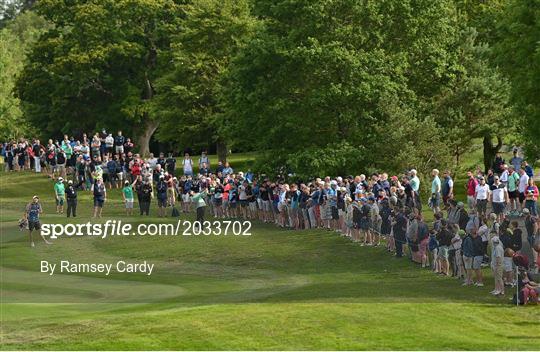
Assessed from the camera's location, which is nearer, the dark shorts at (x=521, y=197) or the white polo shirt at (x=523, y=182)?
the white polo shirt at (x=523, y=182)

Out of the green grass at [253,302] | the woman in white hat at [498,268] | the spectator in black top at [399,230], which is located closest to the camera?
the green grass at [253,302]

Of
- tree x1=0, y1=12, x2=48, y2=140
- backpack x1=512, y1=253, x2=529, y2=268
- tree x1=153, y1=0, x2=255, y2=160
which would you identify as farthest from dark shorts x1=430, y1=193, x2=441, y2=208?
tree x1=0, y1=12, x2=48, y2=140

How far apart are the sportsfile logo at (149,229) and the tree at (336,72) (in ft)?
22.0

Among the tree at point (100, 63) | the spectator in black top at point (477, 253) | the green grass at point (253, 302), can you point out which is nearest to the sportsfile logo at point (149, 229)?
the green grass at point (253, 302)

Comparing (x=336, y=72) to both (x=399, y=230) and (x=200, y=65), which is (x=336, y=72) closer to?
(x=200, y=65)

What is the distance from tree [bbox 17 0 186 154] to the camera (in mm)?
76438

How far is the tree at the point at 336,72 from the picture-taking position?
5488cm

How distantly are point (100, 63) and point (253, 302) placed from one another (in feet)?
160

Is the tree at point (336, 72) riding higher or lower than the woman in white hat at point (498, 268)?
higher

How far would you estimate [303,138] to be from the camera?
186ft

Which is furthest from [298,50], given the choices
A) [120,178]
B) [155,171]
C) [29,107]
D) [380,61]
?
[29,107]

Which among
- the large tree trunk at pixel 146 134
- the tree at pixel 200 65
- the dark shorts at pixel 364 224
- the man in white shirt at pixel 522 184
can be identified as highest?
the tree at pixel 200 65

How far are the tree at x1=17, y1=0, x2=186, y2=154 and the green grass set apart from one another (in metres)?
32.5

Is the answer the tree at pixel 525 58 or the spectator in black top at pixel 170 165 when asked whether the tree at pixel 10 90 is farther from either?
the tree at pixel 525 58
